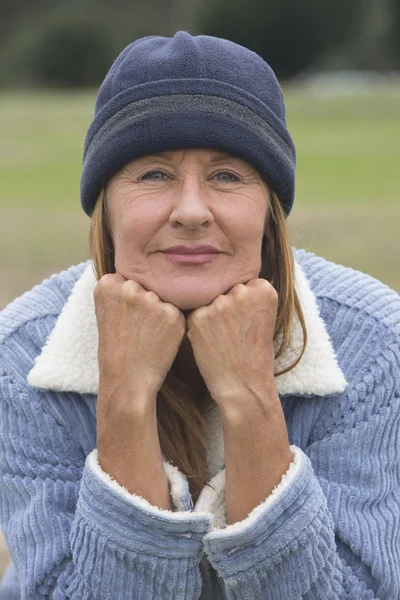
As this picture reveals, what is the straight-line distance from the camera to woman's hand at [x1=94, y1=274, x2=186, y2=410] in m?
2.73

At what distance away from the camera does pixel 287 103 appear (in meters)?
27.4

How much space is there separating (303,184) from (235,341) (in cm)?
1373

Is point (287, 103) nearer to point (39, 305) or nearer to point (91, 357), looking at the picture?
point (39, 305)

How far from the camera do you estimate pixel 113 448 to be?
8.87 ft

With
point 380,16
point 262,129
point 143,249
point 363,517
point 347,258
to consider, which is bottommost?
point 347,258

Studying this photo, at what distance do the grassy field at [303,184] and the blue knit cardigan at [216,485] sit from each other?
36.6 inches

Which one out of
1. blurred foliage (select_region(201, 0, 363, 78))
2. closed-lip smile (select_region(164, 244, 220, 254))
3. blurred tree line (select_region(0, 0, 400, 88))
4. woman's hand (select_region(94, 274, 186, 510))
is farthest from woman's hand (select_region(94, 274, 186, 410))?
blurred foliage (select_region(201, 0, 363, 78))

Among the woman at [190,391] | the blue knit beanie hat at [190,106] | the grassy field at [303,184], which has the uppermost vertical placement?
the blue knit beanie hat at [190,106]

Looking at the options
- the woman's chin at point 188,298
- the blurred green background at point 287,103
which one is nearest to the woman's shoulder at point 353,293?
the blurred green background at point 287,103

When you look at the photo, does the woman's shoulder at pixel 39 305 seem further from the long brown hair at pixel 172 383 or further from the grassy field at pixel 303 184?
the grassy field at pixel 303 184

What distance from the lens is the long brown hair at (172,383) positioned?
293 centimetres

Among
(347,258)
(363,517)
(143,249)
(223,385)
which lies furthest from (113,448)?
(347,258)

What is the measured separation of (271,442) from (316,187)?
13.5 m

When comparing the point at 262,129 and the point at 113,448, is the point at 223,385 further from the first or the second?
the point at 262,129
